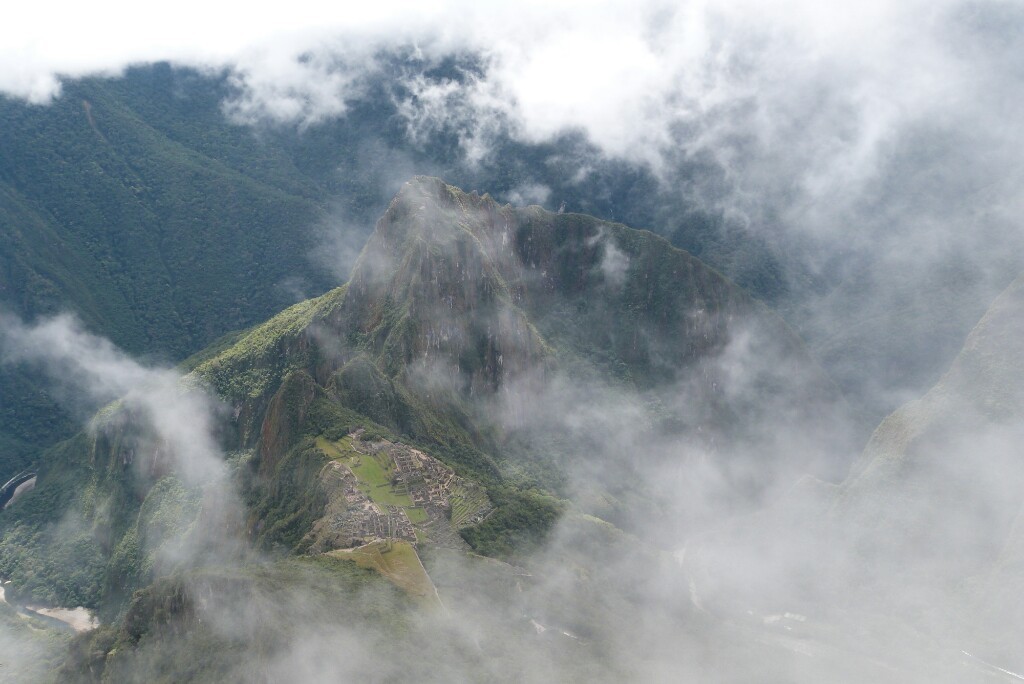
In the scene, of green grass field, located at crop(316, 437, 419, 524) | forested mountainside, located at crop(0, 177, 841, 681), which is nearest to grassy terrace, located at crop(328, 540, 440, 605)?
forested mountainside, located at crop(0, 177, 841, 681)

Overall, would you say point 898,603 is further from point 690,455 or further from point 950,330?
point 950,330

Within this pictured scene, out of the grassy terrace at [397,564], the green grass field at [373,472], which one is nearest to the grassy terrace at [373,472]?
the green grass field at [373,472]

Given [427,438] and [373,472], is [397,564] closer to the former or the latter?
[373,472]

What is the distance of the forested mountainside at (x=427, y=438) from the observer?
10312 centimetres

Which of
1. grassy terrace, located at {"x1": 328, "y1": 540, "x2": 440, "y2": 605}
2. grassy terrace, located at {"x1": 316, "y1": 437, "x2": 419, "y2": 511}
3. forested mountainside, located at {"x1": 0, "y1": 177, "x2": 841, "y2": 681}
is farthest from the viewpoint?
grassy terrace, located at {"x1": 316, "y1": 437, "x2": 419, "y2": 511}

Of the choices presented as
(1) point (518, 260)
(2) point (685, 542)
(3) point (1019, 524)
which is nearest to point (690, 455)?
(2) point (685, 542)

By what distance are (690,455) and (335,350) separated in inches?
2436

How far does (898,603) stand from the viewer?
121m

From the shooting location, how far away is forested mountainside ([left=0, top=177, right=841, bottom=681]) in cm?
10312

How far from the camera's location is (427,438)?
13088 centimetres

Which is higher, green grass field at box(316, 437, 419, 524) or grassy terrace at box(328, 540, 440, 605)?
green grass field at box(316, 437, 419, 524)

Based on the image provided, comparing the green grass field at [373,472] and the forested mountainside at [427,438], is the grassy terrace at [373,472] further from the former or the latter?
the forested mountainside at [427,438]

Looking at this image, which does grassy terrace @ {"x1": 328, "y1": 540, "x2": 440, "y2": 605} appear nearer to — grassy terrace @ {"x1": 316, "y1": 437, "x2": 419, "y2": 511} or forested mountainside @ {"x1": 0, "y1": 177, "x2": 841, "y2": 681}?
forested mountainside @ {"x1": 0, "y1": 177, "x2": 841, "y2": 681}

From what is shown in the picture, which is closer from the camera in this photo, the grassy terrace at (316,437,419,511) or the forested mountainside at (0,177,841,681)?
the forested mountainside at (0,177,841,681)
